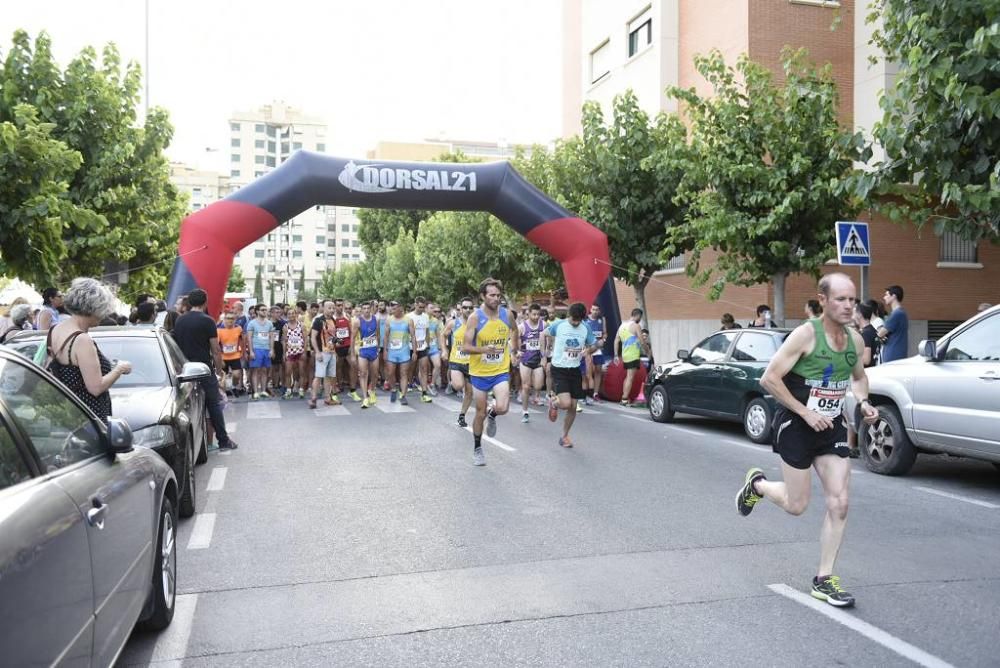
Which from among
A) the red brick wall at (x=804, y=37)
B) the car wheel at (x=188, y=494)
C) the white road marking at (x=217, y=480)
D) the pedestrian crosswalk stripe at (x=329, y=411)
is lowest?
the pedestrian crosswalk stripe at (x=329, y=411)

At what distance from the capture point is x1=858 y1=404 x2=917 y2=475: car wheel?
8930 millimetres

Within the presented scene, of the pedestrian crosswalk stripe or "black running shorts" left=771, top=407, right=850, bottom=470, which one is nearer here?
"black running shorts" left=771, top=407, right=850, bottom=470

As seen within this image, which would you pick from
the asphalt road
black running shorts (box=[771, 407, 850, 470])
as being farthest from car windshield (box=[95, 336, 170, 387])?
black running shorts (box=[771, 407, 850, 470])

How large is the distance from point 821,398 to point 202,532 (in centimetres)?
434

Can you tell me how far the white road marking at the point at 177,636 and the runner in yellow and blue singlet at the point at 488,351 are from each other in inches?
194

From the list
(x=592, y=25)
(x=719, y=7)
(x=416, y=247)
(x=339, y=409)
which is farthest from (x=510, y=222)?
(x=416, y=247)

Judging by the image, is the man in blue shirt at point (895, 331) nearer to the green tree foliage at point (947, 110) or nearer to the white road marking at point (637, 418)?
the green tree foliage at point (947, 110)

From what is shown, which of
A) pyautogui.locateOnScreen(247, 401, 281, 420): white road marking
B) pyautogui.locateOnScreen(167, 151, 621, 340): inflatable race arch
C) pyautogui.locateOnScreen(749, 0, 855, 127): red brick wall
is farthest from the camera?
pyautogui.locateOnScreen(749, 0, 855, 127): red brick wall

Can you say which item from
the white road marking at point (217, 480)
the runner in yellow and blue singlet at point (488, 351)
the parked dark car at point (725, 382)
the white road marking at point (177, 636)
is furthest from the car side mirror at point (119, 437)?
the parked dark car at point (725, 382)

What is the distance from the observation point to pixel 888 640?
4.26 metres

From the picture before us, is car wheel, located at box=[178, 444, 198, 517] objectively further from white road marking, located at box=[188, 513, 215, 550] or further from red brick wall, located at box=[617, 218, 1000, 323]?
red brick wall, located at box=[617, 218, 1000, 323]

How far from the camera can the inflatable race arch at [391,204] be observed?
1733 centimetres

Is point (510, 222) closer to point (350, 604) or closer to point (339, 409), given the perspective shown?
point (339, 409)

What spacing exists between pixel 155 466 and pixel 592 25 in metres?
29.4
